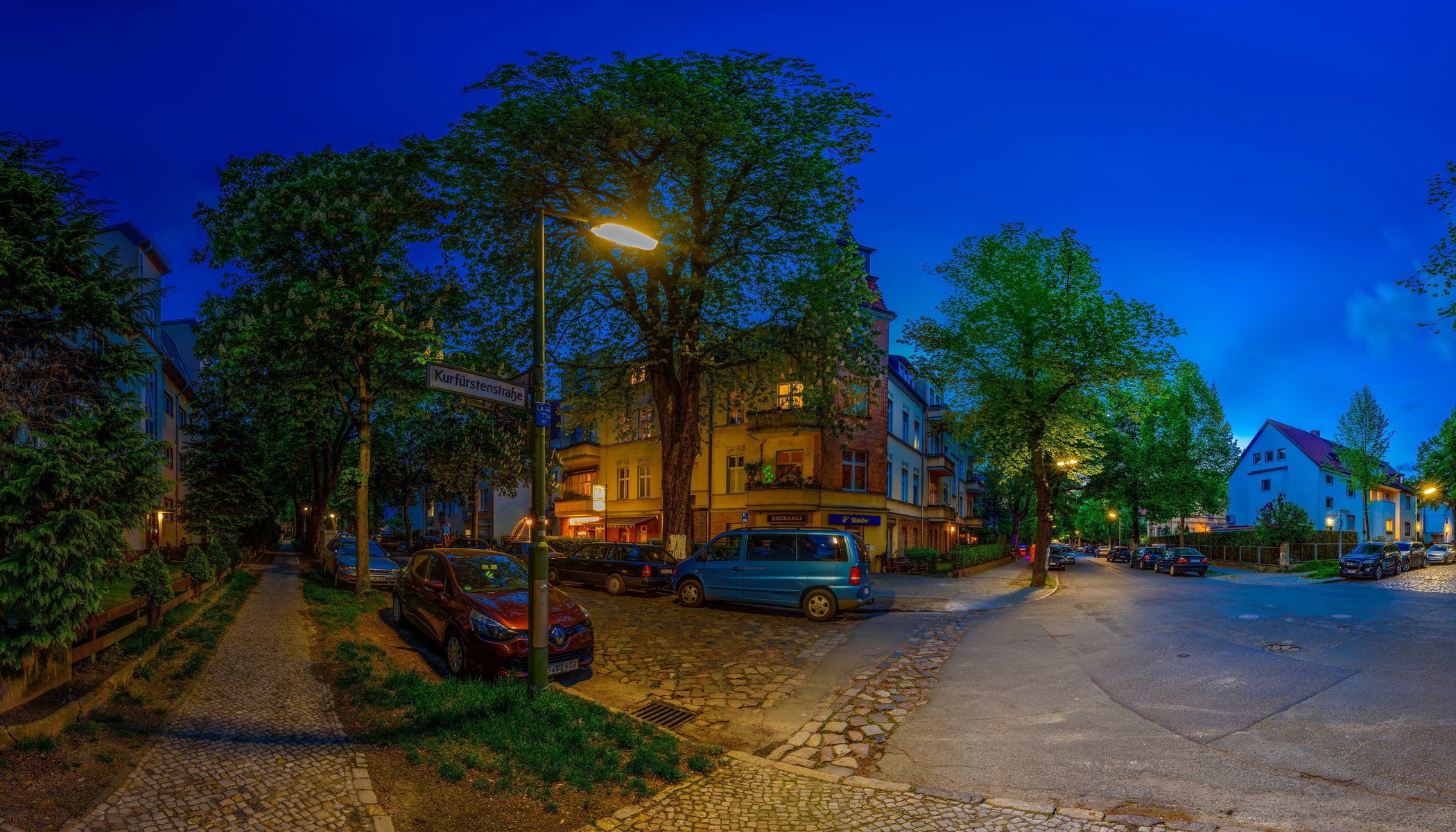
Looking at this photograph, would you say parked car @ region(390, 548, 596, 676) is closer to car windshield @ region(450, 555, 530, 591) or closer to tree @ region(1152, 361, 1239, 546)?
car windshield @ region(450, 555, 530, 591)

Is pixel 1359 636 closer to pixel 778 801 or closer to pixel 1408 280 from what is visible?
pixel 778 801

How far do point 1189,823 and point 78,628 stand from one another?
10238mm

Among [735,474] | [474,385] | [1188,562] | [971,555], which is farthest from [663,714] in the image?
[1188,562]

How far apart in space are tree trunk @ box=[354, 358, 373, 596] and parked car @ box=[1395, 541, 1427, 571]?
44.2 meters

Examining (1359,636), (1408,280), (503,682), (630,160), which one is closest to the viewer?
(503,682)

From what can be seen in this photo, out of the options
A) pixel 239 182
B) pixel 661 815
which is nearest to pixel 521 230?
pixel 239 182

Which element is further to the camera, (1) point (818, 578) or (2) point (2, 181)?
(1) point (818, 578)

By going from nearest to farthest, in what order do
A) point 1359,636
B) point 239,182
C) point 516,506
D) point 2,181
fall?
point 2,181
point 1359,636
point 239,182
point 516,506

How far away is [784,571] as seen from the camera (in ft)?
59.3

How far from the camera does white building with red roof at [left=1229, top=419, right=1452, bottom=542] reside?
70.9 m

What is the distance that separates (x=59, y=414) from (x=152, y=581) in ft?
15.7

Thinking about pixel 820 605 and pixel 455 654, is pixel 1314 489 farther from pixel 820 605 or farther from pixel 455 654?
pixel 455 654

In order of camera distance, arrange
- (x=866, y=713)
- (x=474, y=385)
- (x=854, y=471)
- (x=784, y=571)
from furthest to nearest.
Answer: (x=854, y=471)
(x=784, y=571)
(x=866, y=713)
(x=474, y=385)

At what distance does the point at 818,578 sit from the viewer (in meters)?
17.8
